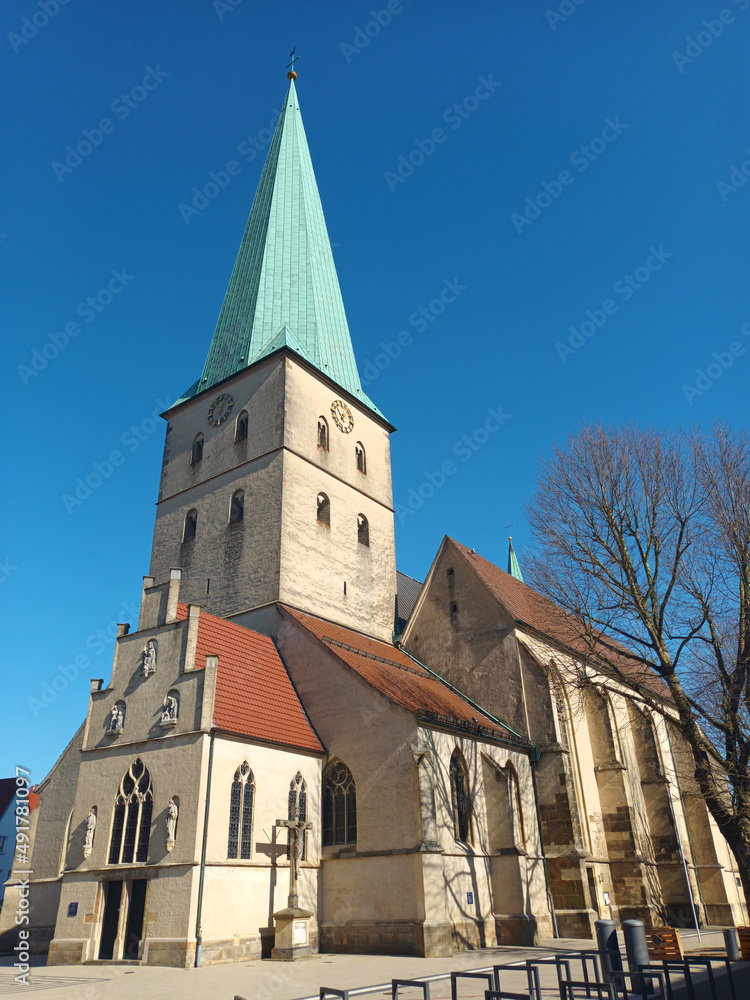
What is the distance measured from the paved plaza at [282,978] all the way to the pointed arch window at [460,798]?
2813mm

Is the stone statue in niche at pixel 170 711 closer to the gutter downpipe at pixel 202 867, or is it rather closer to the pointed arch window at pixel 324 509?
the gutter downpipe at pixel 202 867

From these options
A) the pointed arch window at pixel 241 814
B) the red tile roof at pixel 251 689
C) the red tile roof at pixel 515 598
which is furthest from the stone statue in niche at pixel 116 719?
the red tile roof at pixel 515 598

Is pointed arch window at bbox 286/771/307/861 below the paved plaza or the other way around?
the other way around

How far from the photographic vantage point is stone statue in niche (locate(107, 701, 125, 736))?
60.1ft

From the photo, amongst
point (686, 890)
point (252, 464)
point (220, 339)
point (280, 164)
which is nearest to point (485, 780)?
point (686, 890)

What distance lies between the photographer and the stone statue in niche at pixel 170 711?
56.6 feet

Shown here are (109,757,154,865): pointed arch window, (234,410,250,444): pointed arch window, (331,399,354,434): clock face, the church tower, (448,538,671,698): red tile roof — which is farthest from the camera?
(331,399,354,434): clock face

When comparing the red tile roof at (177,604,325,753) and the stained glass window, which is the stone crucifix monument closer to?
the red tile roof at (177,604,325,753)

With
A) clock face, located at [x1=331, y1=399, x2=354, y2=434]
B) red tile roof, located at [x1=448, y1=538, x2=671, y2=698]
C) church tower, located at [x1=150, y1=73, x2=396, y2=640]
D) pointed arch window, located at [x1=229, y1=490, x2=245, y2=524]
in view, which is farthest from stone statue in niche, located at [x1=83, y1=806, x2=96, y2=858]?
clock face, located at [x1=331, y1=399, x2=354, y2=434]

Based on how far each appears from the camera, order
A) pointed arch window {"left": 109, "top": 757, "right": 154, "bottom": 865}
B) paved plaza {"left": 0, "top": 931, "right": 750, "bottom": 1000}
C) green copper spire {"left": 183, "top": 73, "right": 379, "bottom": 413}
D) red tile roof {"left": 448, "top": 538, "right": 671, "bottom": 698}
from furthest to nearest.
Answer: green copper spire {"left": 183, "top": 73, "right": 379, "bottom": 413} < red tile roof {"left": 448, "top": 538, "right": 671, "bottom": 698} < pointed arch window {"left": 109, "top": 757, "right": 154, "bottom": 865} < paved plaza {"left": 0, "top": 931, "right": 750, "bottom": 1000}

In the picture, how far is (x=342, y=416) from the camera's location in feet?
97.3

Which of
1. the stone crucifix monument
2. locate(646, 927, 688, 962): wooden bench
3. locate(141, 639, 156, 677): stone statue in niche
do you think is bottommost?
locate(646, 927, 688, 962): wooden bench

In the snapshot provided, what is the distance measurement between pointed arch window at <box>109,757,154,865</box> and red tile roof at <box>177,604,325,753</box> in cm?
243

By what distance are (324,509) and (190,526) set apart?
511 centimetres
